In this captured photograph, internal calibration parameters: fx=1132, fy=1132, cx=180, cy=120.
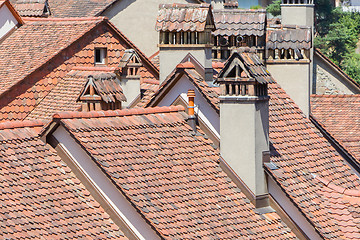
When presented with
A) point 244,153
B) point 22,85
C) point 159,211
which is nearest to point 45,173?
point 159,211

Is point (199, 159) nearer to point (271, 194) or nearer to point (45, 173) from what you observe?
point (271, 194)

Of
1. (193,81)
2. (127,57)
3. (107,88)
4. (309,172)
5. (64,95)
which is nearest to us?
(309,172)

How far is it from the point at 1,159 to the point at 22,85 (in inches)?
627

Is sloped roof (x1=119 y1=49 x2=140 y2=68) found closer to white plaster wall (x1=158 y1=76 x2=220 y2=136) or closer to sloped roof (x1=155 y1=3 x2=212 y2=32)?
sloped roof (x1=155 y1=3 x2=212 y2=32)

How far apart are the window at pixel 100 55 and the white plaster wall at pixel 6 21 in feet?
12.0

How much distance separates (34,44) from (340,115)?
465 inches

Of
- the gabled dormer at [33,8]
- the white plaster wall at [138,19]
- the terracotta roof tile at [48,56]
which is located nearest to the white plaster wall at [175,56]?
the terracotta roof tile at [48,56]

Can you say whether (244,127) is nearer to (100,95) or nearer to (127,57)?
(100,95)

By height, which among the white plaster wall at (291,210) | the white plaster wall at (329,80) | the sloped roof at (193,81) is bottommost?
the white plaster wall at (329,80)

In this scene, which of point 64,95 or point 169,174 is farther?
point 64,95

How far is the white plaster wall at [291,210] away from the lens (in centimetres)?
2178

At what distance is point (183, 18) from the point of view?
25828 millimetres

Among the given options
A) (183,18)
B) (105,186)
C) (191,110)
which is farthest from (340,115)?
(105,186)

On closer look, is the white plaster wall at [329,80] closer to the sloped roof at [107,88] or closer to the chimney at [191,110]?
the sloped roof at [107,88]
